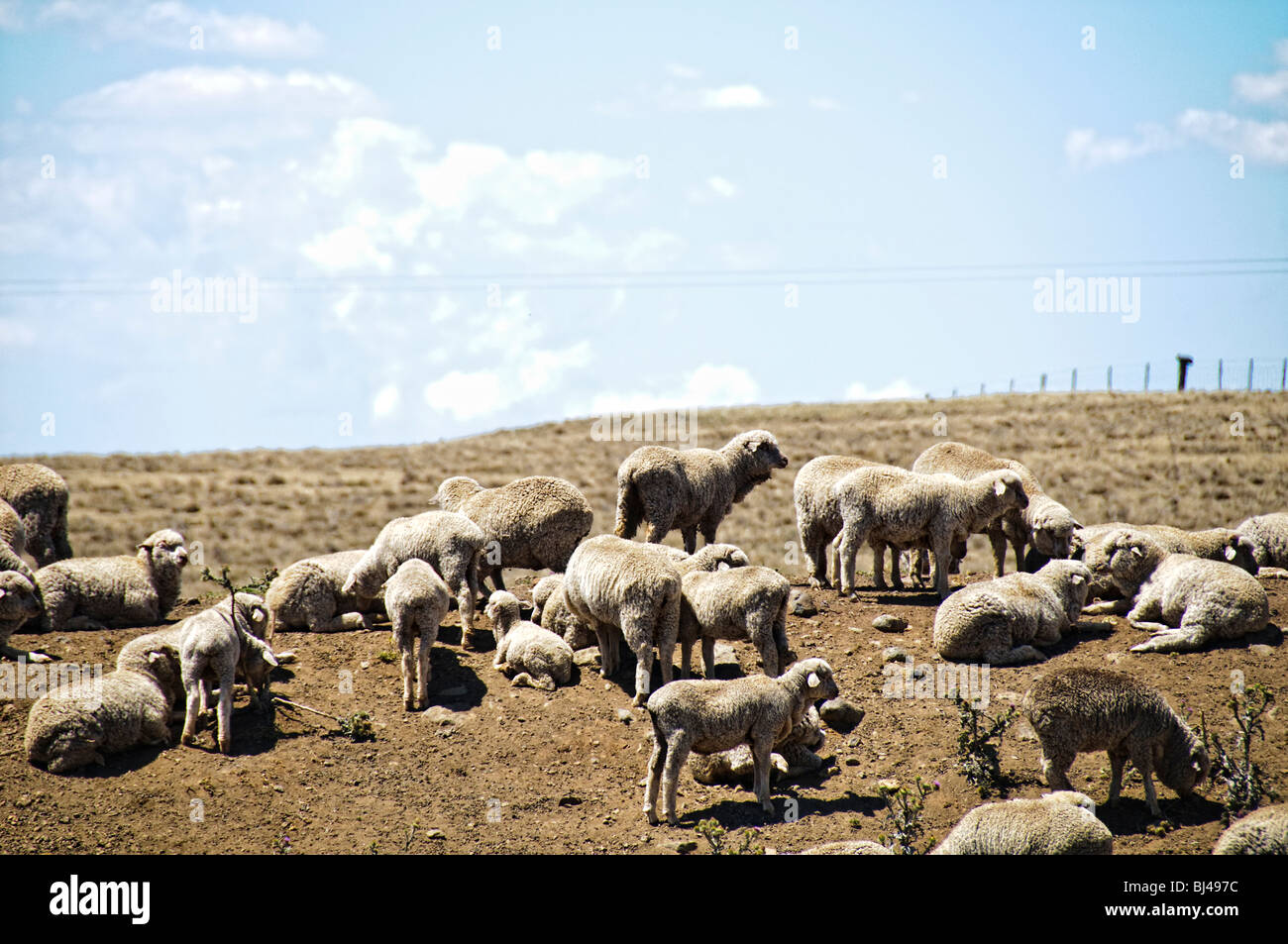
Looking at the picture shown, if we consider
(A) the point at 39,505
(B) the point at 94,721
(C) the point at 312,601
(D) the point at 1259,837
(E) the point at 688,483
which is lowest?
(B) the point at 94,721

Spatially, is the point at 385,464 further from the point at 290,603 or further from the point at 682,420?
the point at 290,603

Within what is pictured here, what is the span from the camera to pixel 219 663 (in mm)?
11820

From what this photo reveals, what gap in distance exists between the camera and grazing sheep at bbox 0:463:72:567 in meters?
17.7

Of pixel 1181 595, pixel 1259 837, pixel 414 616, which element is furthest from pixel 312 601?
pixel 1259 837

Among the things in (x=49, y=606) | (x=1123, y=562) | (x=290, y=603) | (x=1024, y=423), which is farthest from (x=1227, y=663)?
(x=1024, y=423)

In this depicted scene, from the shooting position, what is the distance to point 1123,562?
564 inches

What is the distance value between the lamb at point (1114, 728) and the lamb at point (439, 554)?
7077mm

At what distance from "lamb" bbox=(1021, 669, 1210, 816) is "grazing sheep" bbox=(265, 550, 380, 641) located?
28.8 ft

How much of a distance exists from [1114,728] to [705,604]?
14.0ft

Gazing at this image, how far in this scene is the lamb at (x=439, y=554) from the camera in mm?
14516

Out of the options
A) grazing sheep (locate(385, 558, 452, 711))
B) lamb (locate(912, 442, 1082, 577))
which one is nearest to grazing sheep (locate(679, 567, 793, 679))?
grazing sheep (locate(385, 558, 452, 711))

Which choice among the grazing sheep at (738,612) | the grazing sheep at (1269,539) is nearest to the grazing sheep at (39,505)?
the grazing sheep at (738,612)

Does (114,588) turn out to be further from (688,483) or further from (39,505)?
(688,483)

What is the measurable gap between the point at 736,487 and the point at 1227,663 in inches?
289
